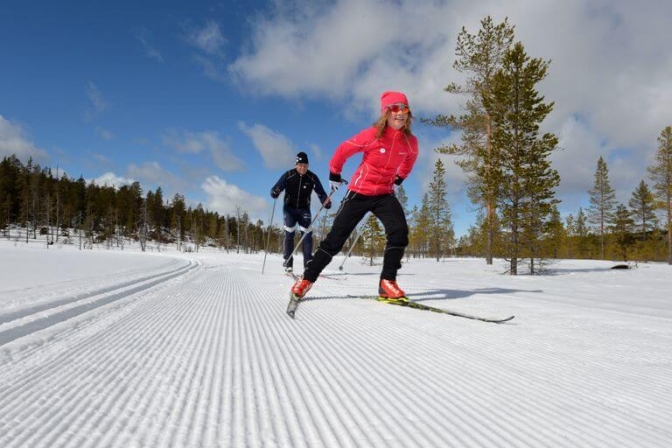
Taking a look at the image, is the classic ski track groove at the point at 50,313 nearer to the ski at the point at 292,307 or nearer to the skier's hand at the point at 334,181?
the ski at the point at 292,307

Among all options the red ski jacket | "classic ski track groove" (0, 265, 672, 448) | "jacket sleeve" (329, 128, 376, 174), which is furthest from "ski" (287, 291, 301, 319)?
"jacket sleeve" (329, 128, 376, 174)

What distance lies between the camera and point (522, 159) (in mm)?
12367

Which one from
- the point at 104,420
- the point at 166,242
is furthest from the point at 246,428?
the point at 166,242

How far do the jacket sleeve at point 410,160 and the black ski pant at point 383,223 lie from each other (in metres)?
0.43

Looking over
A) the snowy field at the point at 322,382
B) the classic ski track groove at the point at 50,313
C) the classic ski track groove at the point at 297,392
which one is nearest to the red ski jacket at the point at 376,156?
the snowy field at the point at 322,382

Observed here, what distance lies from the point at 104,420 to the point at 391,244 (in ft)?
9.79

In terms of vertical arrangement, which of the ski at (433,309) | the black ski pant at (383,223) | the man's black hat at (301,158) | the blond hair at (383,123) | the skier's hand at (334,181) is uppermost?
the man's black hat at (301,158)

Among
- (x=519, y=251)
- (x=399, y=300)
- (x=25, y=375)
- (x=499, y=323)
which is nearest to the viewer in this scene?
(x=25, y=375)

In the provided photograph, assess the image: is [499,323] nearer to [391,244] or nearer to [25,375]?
[391,244]

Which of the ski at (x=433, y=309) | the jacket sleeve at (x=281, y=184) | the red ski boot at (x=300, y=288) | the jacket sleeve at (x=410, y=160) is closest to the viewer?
the ski at (x=433, y=309)

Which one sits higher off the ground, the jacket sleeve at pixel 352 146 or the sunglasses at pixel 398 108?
the sunglasses at pixel 398 108

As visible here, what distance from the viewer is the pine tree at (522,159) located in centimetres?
1210

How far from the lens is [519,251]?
12141 mm

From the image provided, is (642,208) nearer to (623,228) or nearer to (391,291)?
(623,228)
